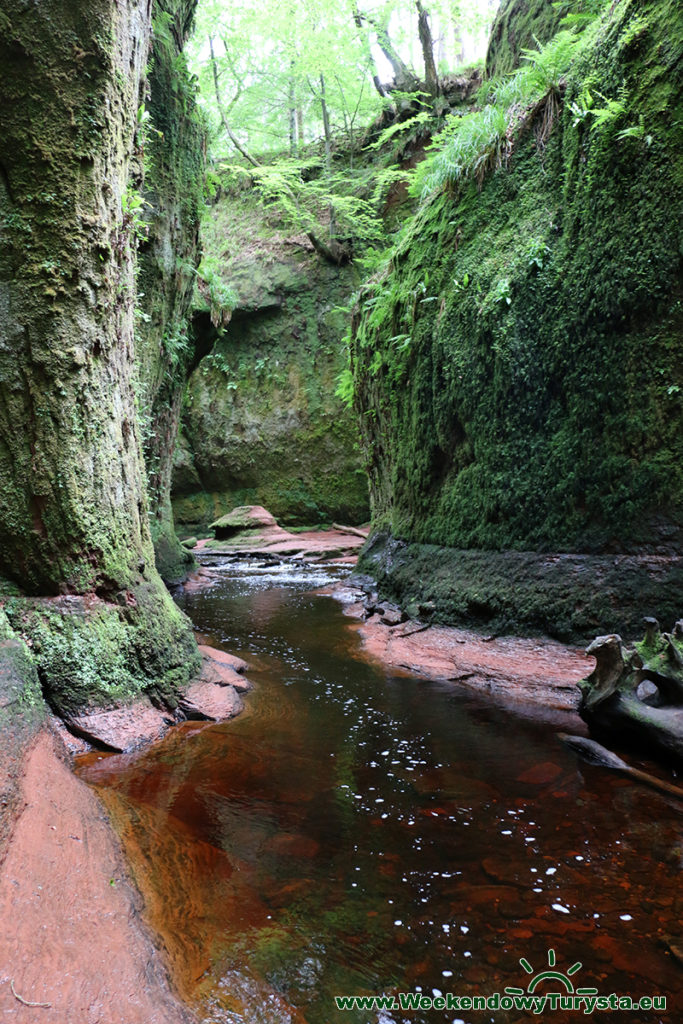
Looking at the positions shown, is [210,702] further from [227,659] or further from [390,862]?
[390,862]

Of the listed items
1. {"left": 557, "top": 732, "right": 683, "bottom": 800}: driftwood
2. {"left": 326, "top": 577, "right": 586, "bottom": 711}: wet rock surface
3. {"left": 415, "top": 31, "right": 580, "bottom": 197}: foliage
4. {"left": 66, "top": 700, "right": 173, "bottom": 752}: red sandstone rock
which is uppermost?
{"left": 415, "top": 31, "right": 580, "bottom": 197}: foliage

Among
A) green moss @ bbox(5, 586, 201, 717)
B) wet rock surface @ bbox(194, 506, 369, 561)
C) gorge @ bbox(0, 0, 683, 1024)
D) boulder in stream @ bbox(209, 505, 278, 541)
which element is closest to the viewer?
gorge @ bbox(0, 0, 683, 1024)

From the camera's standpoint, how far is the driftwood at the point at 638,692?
138 inches

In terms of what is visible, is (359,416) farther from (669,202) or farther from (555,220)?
(669,202)

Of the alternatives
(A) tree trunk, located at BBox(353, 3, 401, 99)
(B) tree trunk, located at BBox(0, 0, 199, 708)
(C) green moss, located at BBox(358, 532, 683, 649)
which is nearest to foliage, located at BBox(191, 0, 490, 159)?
(A) tree trunk, located at BBox(353, 3, 401, 99)

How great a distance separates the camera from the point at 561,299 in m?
5.89

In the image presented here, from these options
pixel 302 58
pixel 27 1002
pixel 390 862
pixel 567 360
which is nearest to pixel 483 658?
pixel 567 360

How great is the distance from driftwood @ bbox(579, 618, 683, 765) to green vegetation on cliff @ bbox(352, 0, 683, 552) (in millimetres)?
1696

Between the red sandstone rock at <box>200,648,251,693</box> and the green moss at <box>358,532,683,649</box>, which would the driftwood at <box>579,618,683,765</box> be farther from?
the red sandstone rock at <box>200,648,251,693</box>

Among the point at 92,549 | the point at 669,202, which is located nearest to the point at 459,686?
the point at 92,549

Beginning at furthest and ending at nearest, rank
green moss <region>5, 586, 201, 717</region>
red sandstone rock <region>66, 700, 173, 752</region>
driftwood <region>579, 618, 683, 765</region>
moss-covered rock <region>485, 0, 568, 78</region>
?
moss-covered rock <region>485, 0, 568, 78</region> < green moss <region>5, 586, 201, 717</region> < red sandstone rock <region>66, 700, 173, 752</region> < driftwood <region>579, 618, 683, 765</region>

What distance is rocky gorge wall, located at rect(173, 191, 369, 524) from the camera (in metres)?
21.0

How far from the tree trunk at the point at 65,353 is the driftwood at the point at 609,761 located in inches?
112

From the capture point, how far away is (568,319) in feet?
19.0
